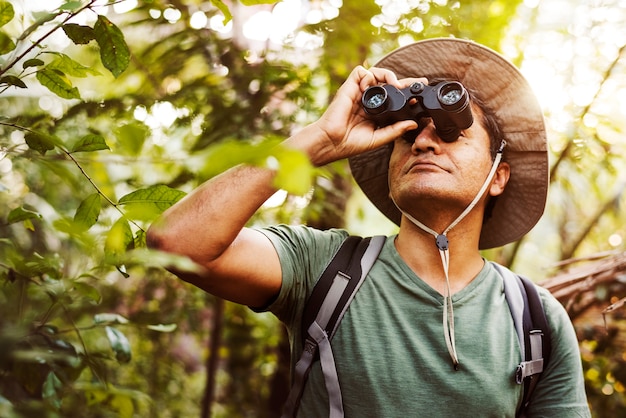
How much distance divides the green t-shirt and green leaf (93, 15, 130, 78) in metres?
0.82

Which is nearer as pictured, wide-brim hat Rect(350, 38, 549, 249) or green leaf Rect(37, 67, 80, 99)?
green leaf Rect(37, 67, 80, 99)

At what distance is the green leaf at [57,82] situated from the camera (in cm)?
123

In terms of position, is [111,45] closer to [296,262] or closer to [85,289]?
[85,289]

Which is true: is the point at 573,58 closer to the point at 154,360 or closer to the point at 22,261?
the point at 22,261

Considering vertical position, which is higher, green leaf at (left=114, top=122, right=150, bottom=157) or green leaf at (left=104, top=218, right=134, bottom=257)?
green leaf at (left=114, top=122, right=150, bottom=157)

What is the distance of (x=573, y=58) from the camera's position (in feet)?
12.4

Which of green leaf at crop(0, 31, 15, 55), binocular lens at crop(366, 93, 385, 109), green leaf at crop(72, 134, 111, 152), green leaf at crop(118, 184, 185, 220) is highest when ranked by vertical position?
binocular lens at crop(366, 93, 385, 109)

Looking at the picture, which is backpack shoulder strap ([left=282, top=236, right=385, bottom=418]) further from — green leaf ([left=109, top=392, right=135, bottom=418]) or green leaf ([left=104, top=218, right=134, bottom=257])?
green leaf ([left=104, top=218, right=134, bottom=257])

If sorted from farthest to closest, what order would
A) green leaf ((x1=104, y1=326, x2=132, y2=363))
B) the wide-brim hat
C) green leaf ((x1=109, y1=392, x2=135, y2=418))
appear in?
the wide-brim hat
green leaf ((x1=104, y1=326, x2=132, y2=363))
green leaf ((x1=109, y1=392, x2=135, y2=418))

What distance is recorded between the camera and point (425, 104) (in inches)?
77.5

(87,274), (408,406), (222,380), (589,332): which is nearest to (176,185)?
(87,274)

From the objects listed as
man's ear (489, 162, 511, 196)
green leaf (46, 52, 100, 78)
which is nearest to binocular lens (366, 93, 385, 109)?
man's ear (489, 162, 511, 196)

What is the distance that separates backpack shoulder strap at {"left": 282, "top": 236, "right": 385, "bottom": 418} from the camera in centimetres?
178

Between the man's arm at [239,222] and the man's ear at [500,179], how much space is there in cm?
68
